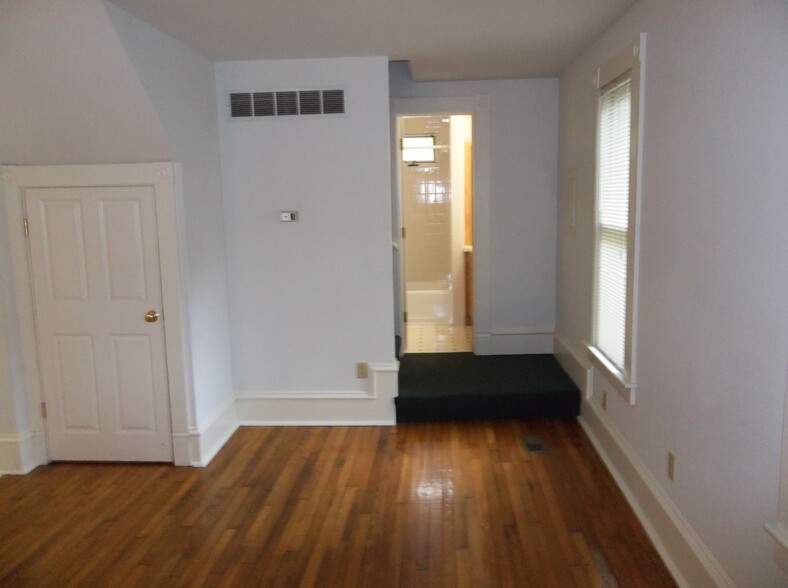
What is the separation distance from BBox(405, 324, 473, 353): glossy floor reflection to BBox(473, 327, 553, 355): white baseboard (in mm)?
319

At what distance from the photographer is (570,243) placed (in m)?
4.76

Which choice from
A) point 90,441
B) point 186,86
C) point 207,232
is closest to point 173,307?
point 207,232

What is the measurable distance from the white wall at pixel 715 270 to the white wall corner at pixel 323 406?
1762 millimetres

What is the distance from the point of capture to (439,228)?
7555 millimetres

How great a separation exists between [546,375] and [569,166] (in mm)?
1634

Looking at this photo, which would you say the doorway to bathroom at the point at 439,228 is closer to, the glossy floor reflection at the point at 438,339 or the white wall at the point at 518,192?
the glossy floor reflection at the point at 438,339

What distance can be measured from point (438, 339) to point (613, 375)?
9.74ft

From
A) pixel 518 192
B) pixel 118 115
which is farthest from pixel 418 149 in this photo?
pixel 118 115

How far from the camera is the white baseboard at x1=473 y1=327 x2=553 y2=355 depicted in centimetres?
545

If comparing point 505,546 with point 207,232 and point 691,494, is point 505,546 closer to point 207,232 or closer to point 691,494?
point 691,494

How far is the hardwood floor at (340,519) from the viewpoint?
2.74 metres

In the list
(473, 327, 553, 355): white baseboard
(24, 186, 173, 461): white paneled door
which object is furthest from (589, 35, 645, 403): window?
(24, 186, 173, 461): white paneled door

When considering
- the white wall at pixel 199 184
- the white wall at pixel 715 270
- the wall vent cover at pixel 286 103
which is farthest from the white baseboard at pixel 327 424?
the wall vent cover at pixel 286 103

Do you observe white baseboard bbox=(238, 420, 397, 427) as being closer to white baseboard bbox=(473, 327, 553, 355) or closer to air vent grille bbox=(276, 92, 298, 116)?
white baseboard bbox=(473, 327, 553, 355)
